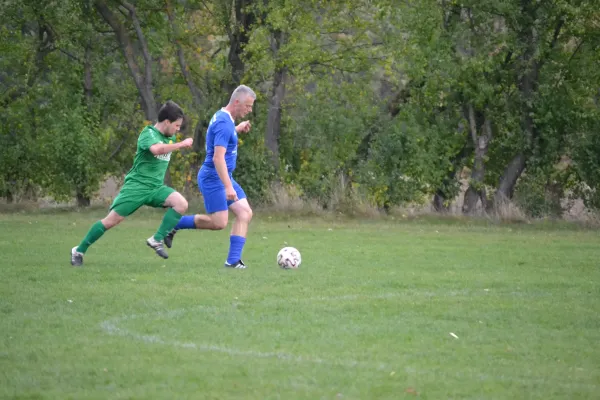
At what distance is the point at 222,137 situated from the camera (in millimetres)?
11328

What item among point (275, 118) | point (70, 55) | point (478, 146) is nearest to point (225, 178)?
point (478, 146)

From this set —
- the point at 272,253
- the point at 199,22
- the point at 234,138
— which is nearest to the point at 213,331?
the point at 234,138

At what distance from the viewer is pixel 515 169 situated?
81.5 ft

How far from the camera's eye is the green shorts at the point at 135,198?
463 inches

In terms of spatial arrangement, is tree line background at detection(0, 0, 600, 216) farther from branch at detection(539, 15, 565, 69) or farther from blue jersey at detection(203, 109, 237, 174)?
blue jersey at detection(203, 109, 237, 174)

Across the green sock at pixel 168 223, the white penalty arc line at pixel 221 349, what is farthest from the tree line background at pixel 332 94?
the white penalty arc line at pixel 221 349

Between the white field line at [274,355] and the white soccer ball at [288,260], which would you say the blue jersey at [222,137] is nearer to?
the white soccer ball at [288,260]

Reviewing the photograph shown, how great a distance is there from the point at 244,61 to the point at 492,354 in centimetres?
1943

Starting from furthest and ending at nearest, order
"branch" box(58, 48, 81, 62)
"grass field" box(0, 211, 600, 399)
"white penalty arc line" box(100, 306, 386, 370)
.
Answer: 1. "branch" box(58, 48, 81, 62)
2. "white penalty arc line" box(100, 306, 386, 370)
3. "grass field" box(0, 211, 600, 399)

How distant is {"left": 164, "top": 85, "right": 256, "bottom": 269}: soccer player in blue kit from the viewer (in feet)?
37.1

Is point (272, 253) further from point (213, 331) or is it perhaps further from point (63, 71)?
point (63, 71)

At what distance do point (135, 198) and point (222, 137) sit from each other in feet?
4.43

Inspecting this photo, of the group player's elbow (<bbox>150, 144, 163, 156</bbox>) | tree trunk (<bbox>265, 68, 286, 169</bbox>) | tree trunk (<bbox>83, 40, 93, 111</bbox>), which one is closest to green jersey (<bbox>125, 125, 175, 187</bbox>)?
player's elbow (<bbox>150, 144, 163, 156</bbox>)

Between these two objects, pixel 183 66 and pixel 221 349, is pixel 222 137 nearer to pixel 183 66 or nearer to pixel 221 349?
pixel 221 349
